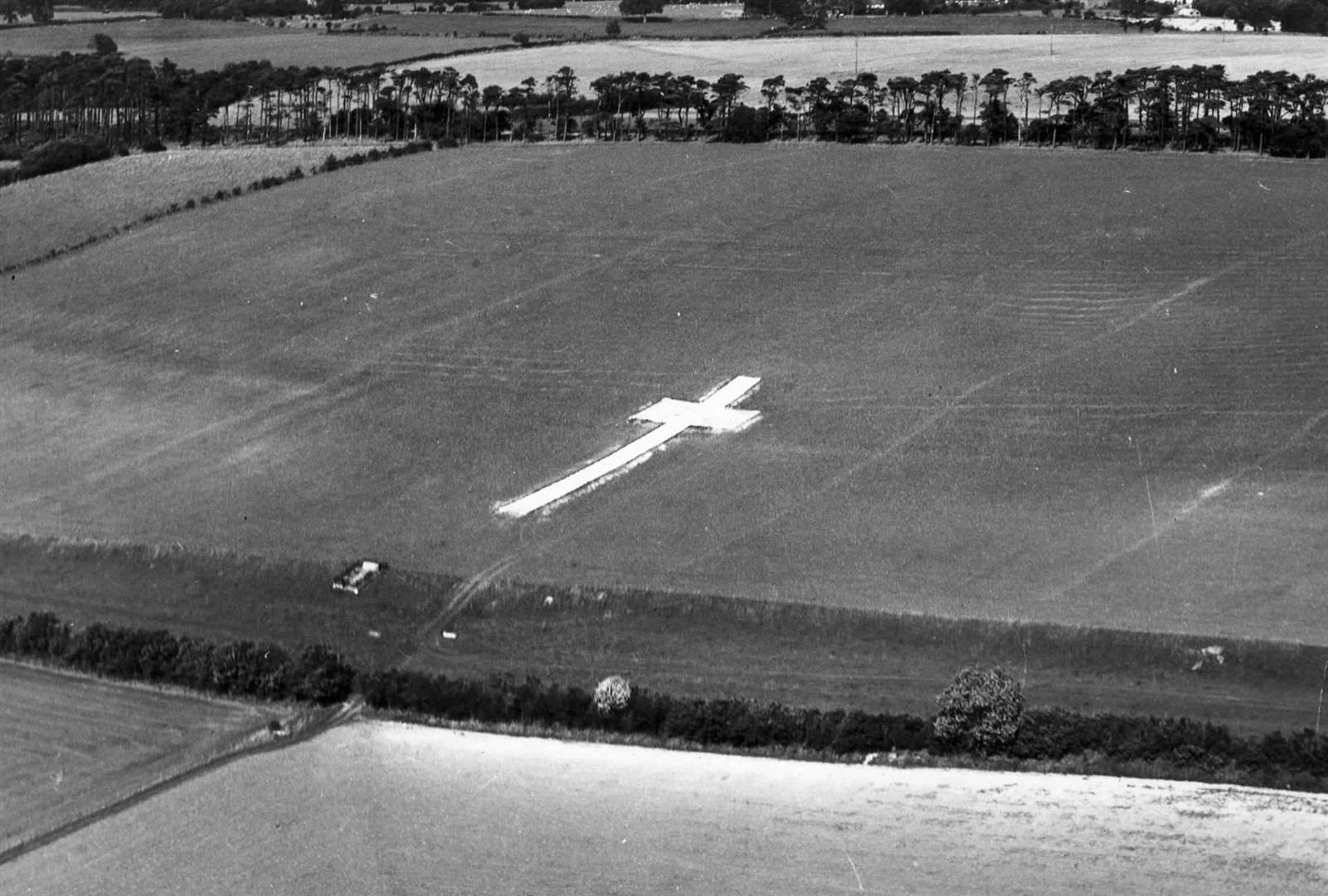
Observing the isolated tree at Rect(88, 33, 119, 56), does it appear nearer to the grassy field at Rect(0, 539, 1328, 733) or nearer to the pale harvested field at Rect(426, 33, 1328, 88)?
the pale harvested field at Rect(426, 33, 1328, 88)

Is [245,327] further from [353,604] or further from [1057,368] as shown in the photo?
[1057,368]

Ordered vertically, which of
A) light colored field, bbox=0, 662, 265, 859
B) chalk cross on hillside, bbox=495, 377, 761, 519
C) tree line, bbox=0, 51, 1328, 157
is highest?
tree line, bbox=0, 51, 1328, 157

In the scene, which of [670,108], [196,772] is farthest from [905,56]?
[196,772]

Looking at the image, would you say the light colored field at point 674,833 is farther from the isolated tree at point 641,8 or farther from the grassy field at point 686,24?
the isolated tree at point 641,8

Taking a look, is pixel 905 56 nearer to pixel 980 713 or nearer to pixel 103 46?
pixel 103 46

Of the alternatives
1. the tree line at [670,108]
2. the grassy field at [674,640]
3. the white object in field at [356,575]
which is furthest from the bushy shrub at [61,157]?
the white object in field at [356,575]

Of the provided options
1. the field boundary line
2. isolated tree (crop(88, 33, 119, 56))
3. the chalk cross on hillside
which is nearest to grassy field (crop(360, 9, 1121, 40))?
isolated tree (crop(88, 33, 119, 56))

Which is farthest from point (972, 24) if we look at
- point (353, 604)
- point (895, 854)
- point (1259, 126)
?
point (895, 854)
